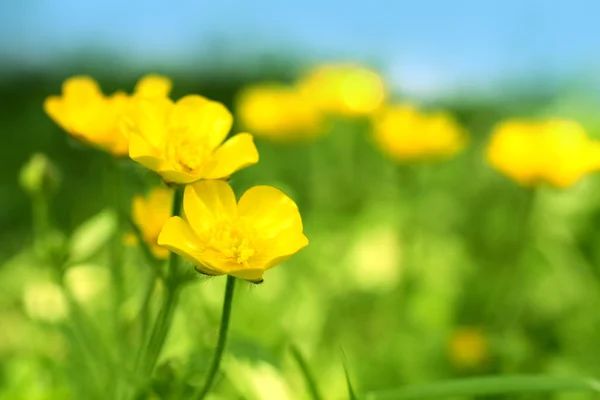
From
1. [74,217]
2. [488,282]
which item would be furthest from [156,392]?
[74,217]

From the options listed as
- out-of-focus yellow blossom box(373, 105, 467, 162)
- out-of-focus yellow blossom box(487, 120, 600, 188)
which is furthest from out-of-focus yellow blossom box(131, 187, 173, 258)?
out-of-focus yellow blossom box(373, 105, 467, 162)

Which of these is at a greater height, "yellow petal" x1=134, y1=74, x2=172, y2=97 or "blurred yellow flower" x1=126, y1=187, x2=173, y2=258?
"yellow petal" x1=134, y1=74, x2=172, y2=97

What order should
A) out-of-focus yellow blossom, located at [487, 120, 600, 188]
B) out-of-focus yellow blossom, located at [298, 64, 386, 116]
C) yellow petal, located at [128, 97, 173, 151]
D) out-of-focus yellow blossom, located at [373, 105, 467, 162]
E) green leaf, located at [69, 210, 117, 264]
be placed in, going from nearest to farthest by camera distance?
yellow petal, located at [128, 97, 173, 151]
green leaf, located at [69, 210, 117, 264]
out-of-focus yellow blossom, located at [487, 120, 600, 188]
out-of-focus yellow blossom, located at [373, 105, 467, 162]
out-of-focus yellow blossom, located at [298, 64, 386, 116]

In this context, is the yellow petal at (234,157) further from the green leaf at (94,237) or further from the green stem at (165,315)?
the green leaf at (94,237)

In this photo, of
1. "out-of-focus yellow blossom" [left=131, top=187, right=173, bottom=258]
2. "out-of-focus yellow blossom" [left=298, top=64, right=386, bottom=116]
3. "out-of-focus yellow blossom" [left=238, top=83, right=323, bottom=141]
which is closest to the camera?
"out-of-focus yellow blossom" [left=131, top=187, right=173, bottom=258]

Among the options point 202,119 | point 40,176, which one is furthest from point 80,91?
point 202,119

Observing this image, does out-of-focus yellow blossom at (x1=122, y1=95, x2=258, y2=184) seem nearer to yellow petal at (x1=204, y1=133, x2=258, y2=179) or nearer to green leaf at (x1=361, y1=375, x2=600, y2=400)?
yellow petal at (x1=204, y1=133, x2=258, y2=179)

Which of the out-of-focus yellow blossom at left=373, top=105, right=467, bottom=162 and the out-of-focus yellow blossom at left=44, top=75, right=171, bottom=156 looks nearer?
the out-of-focus yellow blossom at left=44, top=75, right=171, bottom=156
